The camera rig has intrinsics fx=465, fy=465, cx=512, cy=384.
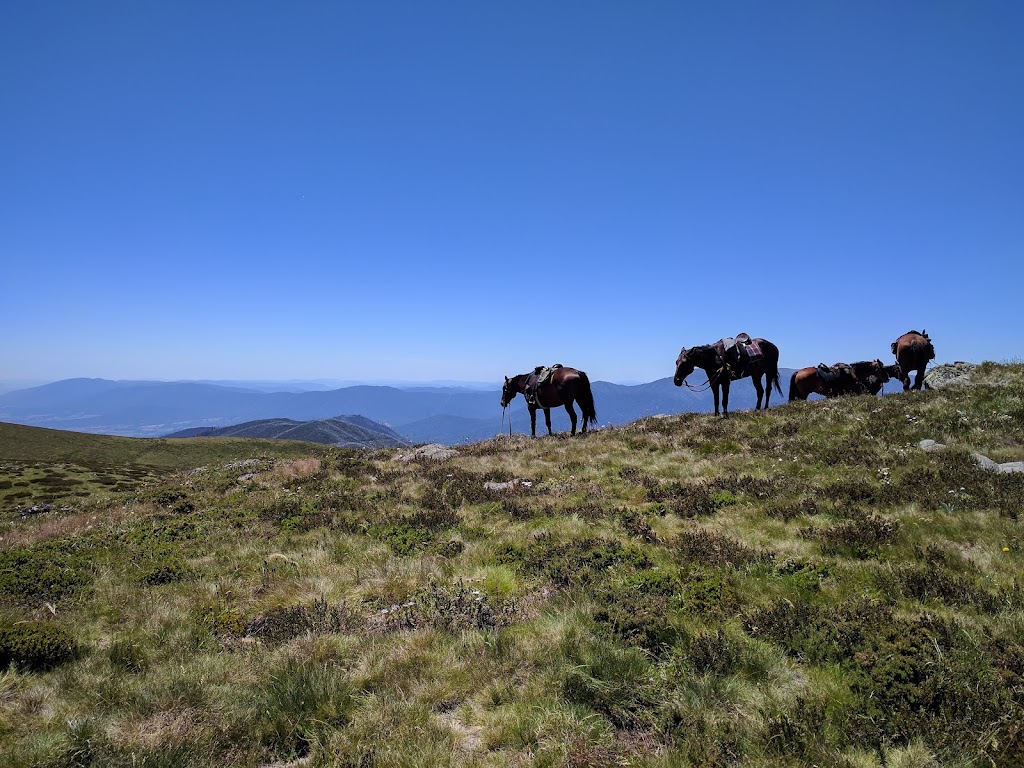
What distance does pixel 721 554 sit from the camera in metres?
7.71

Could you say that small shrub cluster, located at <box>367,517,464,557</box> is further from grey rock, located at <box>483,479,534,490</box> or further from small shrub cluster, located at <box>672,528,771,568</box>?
small shrub cluster, located at <box>672,528,771,568</box>

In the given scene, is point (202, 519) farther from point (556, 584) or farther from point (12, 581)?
point (556, 584)

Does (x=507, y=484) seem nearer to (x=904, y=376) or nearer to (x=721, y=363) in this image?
(x=721, y=363)

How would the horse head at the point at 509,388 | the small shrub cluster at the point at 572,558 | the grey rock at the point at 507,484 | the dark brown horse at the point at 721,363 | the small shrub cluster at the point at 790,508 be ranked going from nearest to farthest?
the small shrub cluster at the point at 572,558
the small shrub cluster at the point at 790,508
the grey rock at the point at 507,484
the dark brown horse at the point at 721,363
the horse head at the point at 509,388

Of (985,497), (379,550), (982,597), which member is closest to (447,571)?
(379,550)

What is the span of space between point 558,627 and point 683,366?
62.4 feet

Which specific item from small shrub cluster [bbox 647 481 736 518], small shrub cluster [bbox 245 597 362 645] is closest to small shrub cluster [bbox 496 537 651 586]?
small shrub cluster [bbox 647 481 736 518]

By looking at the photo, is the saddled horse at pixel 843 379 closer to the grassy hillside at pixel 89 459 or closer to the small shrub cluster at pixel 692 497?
the small shrub cluster at pixel 692 497

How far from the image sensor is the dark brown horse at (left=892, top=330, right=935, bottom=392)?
2366 cm

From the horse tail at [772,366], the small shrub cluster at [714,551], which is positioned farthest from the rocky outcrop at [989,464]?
the horse tail at [772,366]

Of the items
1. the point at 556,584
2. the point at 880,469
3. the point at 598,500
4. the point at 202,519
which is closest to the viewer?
the point at 556,584

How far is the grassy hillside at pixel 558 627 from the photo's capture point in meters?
4.03

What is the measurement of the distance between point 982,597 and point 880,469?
6.45m

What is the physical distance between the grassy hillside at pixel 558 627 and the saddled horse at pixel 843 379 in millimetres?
14272
